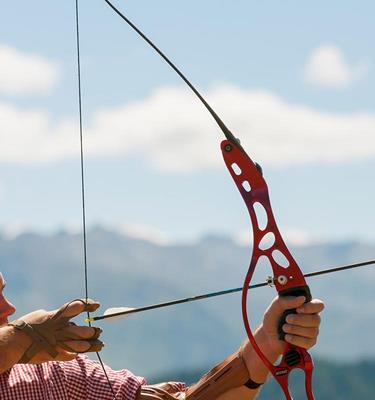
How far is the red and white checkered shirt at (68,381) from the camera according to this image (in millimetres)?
4234

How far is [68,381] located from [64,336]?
482 millimetres

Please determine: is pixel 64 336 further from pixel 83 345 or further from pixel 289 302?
pixel 289 302

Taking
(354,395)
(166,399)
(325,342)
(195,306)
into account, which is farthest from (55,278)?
(166,399)

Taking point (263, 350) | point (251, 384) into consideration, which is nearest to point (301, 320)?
point (263, 350)

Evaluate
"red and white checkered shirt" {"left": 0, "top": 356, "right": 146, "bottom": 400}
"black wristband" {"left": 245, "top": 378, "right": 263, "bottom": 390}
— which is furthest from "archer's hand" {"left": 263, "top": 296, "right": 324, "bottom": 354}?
"red and white checkered shirt" {"left": 0, "top": 356, "right": 146, "bottom": 400}

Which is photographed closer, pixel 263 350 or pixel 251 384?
pixel 263 350

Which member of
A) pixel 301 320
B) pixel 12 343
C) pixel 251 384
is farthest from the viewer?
pixel 251 384

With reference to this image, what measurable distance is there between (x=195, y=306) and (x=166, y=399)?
14963 cm

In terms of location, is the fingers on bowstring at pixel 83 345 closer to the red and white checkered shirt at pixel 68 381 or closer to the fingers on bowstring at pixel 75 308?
the fingers on bowstring at pixel 75 308

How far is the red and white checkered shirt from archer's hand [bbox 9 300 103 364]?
0.29 m

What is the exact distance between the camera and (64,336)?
3904 mm

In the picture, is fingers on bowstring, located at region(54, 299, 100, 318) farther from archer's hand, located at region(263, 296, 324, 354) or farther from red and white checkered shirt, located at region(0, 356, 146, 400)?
archer's hand, located at region(263, 296, 324, 354)

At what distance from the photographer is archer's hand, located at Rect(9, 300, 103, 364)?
3.89 meters

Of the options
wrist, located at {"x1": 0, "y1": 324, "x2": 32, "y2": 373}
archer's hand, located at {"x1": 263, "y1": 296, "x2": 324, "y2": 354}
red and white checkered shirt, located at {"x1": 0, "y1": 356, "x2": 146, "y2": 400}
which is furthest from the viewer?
red and white checkered shirt, located at {"x1": 0, "y1": 356, "x2": 146, "y2": 400}
